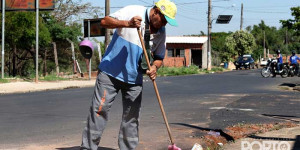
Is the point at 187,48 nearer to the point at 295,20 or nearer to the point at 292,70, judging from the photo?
the point at 292,70

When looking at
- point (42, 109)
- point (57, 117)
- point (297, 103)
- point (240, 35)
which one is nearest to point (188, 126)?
point (57, 117)

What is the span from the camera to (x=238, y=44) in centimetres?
6662

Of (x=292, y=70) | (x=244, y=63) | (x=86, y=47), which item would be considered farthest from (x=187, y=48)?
(x=86, y=47)

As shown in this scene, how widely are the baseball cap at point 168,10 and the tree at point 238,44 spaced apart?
2384 inches

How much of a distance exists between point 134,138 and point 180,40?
56211 mm

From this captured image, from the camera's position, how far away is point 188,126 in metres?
8.71

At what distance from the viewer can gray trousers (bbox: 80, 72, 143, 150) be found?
18.2 feet

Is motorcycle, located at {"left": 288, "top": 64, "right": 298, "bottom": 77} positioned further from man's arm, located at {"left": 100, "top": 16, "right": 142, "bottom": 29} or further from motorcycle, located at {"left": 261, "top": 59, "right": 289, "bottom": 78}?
man's arm, located at {"left": 100, "top": 16, "right": 142, "bottom": 29}

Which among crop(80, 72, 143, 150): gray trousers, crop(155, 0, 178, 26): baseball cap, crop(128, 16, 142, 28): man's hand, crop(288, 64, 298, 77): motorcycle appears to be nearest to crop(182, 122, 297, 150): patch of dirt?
crop(80, 72, 143, 150): gray trousers

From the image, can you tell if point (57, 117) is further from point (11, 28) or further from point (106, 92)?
point (11, 28)

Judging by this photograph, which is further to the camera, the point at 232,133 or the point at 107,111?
the point at 232,133

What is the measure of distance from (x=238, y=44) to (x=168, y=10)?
6211cm

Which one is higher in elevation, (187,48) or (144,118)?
(187,48)

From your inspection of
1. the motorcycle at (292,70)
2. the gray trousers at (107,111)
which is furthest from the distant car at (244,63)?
the gray trousers at (107,111)
